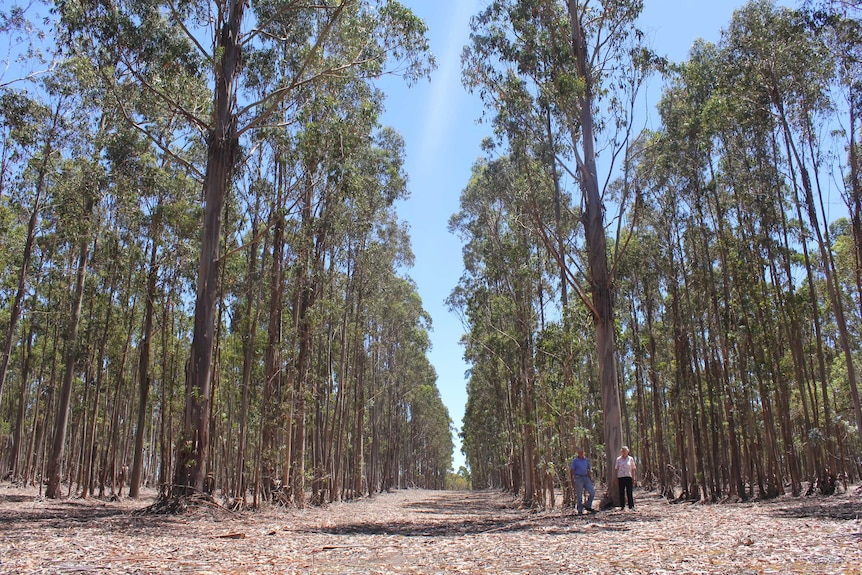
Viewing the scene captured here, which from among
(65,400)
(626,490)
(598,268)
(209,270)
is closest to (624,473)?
(626,490)

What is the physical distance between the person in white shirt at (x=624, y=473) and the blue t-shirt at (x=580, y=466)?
0.69 metres

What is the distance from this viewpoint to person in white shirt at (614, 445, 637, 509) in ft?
39.3

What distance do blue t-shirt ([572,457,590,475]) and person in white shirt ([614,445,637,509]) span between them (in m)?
0.69

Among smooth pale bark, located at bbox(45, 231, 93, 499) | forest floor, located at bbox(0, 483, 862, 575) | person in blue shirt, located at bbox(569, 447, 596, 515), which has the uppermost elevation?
smooth pale bark, located at bbox(45, 231, 93, 499)

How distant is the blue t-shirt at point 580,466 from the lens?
41.5 ft

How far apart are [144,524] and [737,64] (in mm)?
17476

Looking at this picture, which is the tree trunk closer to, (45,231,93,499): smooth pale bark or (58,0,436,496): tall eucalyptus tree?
(58,0,436,496): tall eucalyptus tree

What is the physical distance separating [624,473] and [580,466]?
1024 millimetres

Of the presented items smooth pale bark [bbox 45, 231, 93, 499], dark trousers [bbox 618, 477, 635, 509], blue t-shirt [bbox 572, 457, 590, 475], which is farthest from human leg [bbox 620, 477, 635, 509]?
smooth pale bark [bbox 45, 231, 93, 499]

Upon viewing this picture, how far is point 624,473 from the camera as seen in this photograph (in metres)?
12.0

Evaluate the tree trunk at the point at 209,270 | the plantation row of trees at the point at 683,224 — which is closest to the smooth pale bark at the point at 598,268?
the plantation row of trees at the point at 683,224

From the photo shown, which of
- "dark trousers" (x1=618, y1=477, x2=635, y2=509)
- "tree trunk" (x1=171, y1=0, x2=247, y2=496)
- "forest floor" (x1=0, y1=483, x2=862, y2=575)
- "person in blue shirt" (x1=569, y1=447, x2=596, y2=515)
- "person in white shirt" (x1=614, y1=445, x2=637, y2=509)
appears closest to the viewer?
"forest floor" (x1=0, y1=483, x2=862, y2=575)

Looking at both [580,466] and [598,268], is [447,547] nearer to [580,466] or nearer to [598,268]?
[580,466]

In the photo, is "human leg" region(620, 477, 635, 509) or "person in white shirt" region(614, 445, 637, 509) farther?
"human leg" region(620, 477, 635, 509)
